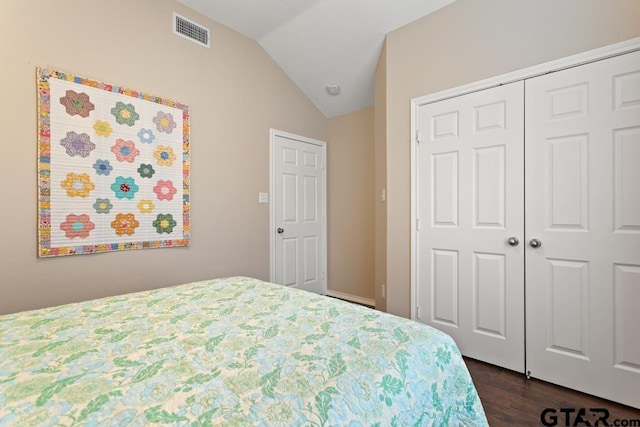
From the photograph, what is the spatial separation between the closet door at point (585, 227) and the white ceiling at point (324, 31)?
1.17 m

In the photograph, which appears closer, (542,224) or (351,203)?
(542,224)

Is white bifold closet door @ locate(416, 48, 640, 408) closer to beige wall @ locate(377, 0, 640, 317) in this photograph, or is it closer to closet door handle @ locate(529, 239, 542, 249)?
closet door handle @ locate(529, 239, 542, 249)

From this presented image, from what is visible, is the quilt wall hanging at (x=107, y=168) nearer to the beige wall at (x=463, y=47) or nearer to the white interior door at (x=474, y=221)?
the beige wall at (x=463, y=47)

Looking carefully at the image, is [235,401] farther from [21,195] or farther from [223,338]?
[21,195]

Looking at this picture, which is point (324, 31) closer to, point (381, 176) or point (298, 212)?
point (381, 176)

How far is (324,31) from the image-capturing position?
2850mm

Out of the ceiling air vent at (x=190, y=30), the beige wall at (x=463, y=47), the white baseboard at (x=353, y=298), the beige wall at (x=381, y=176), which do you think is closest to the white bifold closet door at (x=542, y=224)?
the beige wall at (x=463, y=47)

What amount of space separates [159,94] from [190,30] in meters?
0.68

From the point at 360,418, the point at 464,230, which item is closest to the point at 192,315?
the point at 360,418

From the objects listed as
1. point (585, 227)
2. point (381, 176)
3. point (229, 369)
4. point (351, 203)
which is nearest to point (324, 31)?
point (381, 176)

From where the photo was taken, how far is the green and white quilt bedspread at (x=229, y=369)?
0.70 m

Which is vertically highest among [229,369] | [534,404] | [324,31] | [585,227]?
[324,31]

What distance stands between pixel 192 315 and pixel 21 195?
1487 millimetres

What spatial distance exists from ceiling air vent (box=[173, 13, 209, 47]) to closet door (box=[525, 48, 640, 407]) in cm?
262
